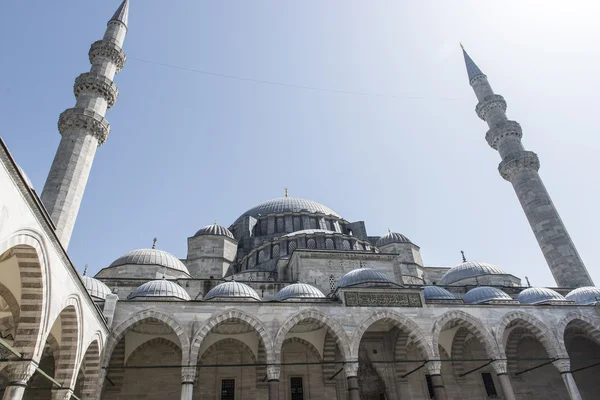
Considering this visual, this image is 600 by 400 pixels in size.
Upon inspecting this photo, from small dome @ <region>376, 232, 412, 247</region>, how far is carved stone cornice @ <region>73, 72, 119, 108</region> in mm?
13682

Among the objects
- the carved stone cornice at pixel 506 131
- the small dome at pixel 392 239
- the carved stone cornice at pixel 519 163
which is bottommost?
the small dome at pixel 392 239

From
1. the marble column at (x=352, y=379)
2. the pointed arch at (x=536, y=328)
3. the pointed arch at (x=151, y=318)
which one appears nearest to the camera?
the pointed arch at (x=151, y=318)

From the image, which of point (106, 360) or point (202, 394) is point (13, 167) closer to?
point (106, 360)

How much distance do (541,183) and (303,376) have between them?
45.5ft

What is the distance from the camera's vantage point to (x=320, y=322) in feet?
36.8

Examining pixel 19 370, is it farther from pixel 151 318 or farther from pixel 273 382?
pixel 273 382

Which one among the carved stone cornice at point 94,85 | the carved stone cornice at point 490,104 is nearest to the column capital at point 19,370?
the carved stone cornice at point 94,85

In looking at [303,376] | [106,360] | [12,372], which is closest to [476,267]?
[303,376]

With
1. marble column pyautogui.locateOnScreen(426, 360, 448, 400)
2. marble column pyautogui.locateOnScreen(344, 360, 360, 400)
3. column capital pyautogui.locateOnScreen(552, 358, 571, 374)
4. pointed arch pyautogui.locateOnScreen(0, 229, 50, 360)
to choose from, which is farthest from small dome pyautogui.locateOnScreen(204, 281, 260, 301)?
column capital pyautogui.locateOnScreen(552, 358, 571, 374)

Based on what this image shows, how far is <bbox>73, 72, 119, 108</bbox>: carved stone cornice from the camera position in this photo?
15414 millimetres

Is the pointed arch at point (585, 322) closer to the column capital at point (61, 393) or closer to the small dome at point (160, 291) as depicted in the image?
the small dome at point (160, 291)

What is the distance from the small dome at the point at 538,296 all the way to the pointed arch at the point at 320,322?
671 centimetres

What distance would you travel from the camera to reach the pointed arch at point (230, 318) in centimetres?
1034

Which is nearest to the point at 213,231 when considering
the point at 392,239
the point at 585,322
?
the point at 392,239
